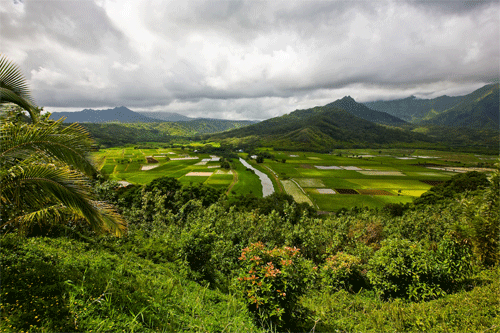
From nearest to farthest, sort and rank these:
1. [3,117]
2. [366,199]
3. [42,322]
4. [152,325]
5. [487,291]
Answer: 1. [42,322]
2. [152,325]
3. [3,117]
4. [487,291]
5. [366,199]

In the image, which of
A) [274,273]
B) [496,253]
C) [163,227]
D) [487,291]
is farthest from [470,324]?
[163,227]

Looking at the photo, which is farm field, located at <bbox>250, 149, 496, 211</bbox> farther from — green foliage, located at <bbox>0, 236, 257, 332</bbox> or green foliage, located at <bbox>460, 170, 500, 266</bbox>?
green foliage, located at <bbox>0, 236, 257, 332</bbox>

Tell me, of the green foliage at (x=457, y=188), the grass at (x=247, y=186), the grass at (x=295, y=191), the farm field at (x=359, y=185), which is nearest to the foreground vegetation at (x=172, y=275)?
the green foliage at (x=457, y=188)

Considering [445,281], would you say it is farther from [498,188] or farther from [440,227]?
[440,227]

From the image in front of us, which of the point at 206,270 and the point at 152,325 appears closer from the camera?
the point at 152,325

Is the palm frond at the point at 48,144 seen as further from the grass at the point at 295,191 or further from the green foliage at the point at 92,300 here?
the grass at the point at 295,191

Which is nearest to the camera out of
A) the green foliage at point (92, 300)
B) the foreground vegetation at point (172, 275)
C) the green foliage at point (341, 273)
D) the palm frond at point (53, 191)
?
the green foliage at point (92, 300)

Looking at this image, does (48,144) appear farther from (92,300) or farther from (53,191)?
(92,300)

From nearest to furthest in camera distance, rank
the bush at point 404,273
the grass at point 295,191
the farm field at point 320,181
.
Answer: the bush at point 404,273 → the grass at point 295,191 → the farm field at point 320,181
